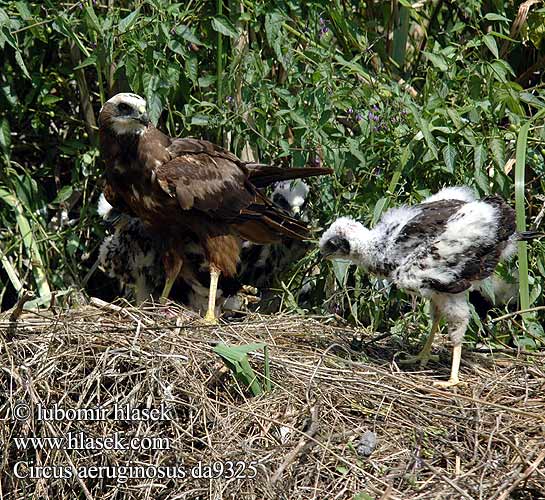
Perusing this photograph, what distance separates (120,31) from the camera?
606cm

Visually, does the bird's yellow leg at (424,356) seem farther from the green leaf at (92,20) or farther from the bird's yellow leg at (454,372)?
the green leaf at (92,20)

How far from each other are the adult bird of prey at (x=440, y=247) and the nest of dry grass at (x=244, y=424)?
0.44 metres

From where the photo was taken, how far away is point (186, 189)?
591 centimetres

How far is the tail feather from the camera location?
20.3ft

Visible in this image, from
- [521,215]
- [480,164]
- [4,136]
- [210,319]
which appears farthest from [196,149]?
[521,215]

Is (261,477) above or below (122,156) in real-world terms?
below

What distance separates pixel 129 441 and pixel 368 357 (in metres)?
1.52

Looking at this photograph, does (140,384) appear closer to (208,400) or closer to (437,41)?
(208,400)

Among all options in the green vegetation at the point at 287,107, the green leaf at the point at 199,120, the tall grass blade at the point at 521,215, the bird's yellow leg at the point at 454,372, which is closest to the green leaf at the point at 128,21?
the green vegetation at the point at 287,107

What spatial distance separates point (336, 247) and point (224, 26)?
157 centimetres

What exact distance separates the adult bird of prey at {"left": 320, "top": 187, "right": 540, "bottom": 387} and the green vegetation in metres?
0.41

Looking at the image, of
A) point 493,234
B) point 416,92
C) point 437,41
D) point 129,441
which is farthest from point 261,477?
point 437,41

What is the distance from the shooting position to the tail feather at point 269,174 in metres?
6.19

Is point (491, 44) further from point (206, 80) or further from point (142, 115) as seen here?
point (142, 115)
